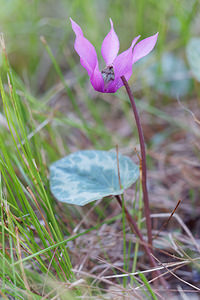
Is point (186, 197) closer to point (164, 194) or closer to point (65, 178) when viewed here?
point (164, 194)

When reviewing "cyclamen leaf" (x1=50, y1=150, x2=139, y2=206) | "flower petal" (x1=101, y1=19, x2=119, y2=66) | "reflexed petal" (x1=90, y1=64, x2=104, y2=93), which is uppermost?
"flower petal" (x1=101, y1=19, x2=119, y2=66)

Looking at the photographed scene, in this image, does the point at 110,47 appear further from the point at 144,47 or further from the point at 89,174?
the point at 89,174

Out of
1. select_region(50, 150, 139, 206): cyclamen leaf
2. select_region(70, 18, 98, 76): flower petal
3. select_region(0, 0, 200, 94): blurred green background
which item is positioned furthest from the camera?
select_region(0, 0, 200, 94): blurred green background

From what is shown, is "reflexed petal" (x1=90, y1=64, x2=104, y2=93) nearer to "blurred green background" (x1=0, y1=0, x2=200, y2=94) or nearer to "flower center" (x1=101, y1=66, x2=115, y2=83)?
"flower center" (x1=101, y1=66, x2=115, y2=83)

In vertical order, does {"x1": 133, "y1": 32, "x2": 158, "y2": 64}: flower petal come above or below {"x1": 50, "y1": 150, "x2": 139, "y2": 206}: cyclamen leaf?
above

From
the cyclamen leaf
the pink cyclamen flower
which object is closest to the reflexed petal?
the pink cyclamen flower

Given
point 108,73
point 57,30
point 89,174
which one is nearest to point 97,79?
point 108,73
